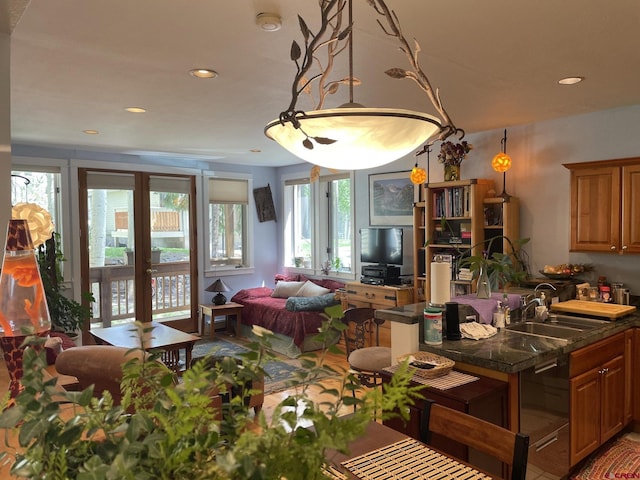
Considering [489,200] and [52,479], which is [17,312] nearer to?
[52,479]

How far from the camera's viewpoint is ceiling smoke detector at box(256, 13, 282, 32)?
2082 mm

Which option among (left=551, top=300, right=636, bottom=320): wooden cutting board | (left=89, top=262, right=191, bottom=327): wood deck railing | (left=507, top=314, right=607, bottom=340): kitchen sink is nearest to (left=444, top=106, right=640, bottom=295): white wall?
(left=551, top=300, right=636, bottom=320): wooden cutting board

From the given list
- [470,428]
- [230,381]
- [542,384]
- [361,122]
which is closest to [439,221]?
[542,384]

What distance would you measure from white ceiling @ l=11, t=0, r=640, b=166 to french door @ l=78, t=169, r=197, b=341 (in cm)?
173

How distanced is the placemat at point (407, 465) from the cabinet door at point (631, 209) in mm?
2921

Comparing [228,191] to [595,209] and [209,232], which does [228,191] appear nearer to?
[209,232]

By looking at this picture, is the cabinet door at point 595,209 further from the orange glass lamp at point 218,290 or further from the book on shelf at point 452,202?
the orange glass lamp at point 218,290

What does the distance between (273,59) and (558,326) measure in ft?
8.22

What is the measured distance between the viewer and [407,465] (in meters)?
1.45

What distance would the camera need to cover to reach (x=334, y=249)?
670 centimetres

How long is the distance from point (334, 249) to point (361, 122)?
5.56 m

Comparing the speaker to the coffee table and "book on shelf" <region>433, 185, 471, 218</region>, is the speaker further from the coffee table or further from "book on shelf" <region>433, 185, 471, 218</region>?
the coffee table

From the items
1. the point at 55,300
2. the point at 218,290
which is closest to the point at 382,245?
the point at 218,290

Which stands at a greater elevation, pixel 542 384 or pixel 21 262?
pixel 21 262
